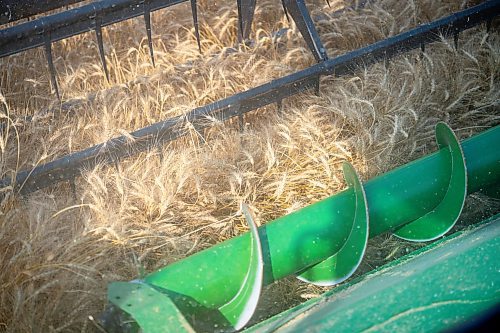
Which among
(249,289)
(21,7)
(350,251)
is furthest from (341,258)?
(21,7)

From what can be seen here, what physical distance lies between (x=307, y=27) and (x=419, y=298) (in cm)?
178

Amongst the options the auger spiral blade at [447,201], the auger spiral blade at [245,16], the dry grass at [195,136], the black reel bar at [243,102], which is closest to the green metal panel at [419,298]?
the auger spiral blade at [447,201]

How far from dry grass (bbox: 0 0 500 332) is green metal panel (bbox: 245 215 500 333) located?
77 cm

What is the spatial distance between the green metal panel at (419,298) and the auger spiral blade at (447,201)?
42 centimetres

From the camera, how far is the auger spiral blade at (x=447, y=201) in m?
2.00

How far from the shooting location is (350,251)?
188 cm

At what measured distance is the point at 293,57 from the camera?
336 centimetres

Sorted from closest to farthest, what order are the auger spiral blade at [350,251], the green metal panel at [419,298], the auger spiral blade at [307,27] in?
the green metal panel at [419,298], the auger spiral blade at [350,251], the auger spiral blade at [307,27]

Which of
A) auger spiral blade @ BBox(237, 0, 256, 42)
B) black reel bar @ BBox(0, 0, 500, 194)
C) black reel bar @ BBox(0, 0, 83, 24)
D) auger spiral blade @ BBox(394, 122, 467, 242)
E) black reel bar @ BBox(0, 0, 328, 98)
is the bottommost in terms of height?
auger spiral blade @ BBox(394, 122, 467, 242)

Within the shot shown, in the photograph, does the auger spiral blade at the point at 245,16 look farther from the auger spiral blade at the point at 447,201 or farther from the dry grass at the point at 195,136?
the auger spiral blade at the point at 447,201

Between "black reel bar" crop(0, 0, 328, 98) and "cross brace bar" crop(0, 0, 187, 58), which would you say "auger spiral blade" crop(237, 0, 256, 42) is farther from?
"cross brace bar" crop(0, 0, 187, 58)

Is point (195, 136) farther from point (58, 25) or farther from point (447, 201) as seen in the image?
point (447, 201)

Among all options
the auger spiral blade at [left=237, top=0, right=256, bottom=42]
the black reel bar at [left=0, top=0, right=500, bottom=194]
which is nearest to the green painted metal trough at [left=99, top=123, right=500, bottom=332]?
the black reel bar at [left=0, top=0, right=500, bottom=194]

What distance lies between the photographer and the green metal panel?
1.44 m
